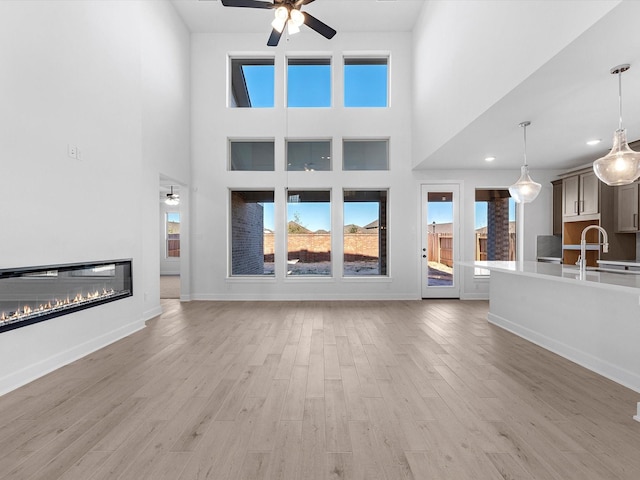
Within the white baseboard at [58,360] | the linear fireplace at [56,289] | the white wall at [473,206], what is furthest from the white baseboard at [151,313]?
the white wall at [473,206]

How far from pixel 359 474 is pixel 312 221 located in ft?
17.7

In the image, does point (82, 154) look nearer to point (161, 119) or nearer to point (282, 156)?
point (161, 119)

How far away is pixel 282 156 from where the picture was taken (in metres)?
6.59

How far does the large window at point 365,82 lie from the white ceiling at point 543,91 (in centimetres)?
59

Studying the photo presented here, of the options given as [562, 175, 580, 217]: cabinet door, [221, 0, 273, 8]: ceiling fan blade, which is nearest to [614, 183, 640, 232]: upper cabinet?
[562, 175, 580, 217]: cabinet door

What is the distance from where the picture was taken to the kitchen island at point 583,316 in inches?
103

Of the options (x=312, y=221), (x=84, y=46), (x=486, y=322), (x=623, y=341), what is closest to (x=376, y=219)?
(x=312, y=221)

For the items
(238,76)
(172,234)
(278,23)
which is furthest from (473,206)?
(172,234)

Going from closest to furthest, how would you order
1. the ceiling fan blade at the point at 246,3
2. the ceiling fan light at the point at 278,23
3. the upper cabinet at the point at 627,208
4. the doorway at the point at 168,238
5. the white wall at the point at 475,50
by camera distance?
1. the white wall at the point at 475,50
2. the ceiling fan blade at the point at 246,3
3. the ceiling fan light at the point at 278,23
4. the upper cabinet at the point at 627,208
5. the doorway at the point at 168,238

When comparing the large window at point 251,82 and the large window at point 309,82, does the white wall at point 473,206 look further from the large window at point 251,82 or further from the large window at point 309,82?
the large window at point 251,82

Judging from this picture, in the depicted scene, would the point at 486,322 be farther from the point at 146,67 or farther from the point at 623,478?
the point at 146,67

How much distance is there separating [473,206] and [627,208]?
7.47 ft

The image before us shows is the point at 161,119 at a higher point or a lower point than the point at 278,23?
lower

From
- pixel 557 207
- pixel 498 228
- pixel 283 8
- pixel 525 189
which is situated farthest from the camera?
pixel 498 228
